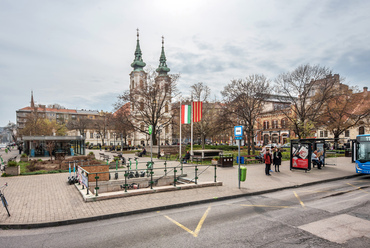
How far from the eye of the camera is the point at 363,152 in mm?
15867

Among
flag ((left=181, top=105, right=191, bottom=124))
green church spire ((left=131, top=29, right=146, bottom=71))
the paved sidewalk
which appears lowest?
the paved sidewalk

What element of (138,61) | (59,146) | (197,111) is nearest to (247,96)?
(197,111)

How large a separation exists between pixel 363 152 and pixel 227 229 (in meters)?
14.0

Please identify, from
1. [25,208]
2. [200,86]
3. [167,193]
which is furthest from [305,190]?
[200,86]

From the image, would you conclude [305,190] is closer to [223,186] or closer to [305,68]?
[223,186]

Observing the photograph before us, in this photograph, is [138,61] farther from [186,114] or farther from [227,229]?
[227,229]

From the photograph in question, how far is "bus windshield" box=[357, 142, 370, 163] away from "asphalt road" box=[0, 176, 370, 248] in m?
7.79

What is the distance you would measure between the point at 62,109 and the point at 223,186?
135572 mm

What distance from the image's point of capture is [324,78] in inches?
1347

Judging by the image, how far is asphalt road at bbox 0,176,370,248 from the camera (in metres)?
6.03

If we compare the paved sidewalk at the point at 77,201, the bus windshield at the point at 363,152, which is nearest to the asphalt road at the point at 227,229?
the paved sidewalk at the point at 77,201

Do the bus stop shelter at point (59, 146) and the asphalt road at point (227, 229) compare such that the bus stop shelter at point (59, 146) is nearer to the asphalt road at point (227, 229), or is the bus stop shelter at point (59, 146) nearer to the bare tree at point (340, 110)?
the asphalt road at point (227, 229)

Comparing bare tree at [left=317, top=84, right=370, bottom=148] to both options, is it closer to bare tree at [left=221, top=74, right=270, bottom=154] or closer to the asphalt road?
bare tree at [left=221, top=74, right=270, bottom=154]

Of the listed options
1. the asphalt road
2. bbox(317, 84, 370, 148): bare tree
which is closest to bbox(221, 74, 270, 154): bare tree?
bbox(317, 84, 370, 148): bare tree
